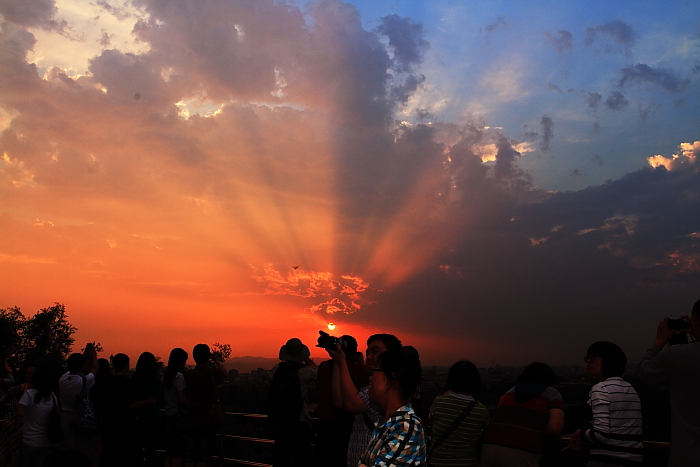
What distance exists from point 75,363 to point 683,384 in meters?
7.41

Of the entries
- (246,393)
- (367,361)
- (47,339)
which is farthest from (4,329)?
(367,361)

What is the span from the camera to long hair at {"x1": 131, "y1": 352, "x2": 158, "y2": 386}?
7.54 m

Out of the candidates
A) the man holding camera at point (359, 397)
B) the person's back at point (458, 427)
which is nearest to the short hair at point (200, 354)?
the man holding camera at point (359, 397)

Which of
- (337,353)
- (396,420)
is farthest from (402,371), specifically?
(337,353)

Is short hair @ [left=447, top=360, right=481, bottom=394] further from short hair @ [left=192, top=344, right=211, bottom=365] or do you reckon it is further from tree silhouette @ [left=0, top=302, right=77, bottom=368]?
tree silhouette @ [left=0, top=302, right=77, bottom=368]

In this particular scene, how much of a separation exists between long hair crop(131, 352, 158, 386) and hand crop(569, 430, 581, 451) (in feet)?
19.0

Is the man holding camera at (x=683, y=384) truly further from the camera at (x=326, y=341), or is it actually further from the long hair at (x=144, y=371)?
the long hair at (x=144, y=371)

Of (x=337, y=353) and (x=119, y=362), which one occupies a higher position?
(x=337, y=353)

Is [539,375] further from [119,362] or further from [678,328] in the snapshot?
[119,362]

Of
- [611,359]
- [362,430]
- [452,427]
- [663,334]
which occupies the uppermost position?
[663,334]

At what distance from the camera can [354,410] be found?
4371 mm

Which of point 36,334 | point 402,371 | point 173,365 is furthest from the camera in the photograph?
point 36,334

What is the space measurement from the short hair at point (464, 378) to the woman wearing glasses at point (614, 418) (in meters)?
0.94

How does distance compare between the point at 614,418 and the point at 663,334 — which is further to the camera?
the point at 663,334
